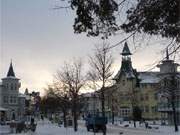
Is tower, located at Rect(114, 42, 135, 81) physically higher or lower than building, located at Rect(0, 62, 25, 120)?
lower

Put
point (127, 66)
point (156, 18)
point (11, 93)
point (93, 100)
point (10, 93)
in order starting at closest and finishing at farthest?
point (156, 18)
point (127, 66)
point (93, 100)
point (10, 93)
point (11, 93)

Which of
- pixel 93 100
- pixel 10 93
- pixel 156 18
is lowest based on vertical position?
pixel 156 18

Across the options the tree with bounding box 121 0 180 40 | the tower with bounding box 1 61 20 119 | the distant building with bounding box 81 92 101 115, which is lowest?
the tree with bounding box 121 0 180 40

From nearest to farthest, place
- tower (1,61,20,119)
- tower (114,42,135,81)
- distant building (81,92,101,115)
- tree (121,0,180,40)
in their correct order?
tree (121,0,180,40), tower (114,42,135,81), distant building (81,92,101,115), tower (1,61,20,119)

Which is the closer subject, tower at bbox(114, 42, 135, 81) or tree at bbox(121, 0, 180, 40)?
tree at bbox(121, 0, 180, 40)

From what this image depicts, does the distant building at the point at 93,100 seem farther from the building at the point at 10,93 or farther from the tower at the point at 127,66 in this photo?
the building at the point at 10,93

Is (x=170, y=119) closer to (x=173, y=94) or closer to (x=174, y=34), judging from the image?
(x=173, y=94)

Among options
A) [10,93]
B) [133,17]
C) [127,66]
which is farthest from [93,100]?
[133,17]

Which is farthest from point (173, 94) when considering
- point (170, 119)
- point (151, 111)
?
point (151, 111)

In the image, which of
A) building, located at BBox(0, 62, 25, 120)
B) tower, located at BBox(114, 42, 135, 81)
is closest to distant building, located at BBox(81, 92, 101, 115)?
tower, located at BBox(114, 42, 135, 81)

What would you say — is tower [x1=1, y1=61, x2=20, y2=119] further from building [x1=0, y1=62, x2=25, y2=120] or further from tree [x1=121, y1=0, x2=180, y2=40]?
tree [x1=121, y1=0, x2=180, y2=40]

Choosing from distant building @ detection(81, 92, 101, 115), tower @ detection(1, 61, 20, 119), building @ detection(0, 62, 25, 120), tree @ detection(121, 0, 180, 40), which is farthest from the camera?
tower @ detection(1, 61, 20, 119)

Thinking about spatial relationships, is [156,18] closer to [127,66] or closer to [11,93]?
[127,66]

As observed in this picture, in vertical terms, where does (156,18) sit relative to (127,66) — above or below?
below
